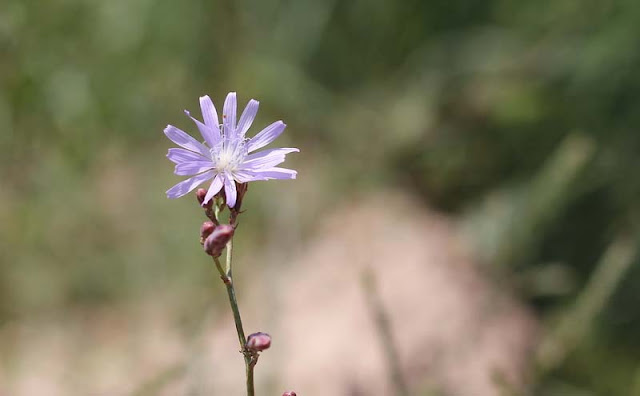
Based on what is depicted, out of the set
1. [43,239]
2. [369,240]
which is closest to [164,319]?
[43,239]

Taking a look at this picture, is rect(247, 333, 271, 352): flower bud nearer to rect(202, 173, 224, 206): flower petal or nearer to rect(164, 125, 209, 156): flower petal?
rect(202, 173, 224, 206): flower petal

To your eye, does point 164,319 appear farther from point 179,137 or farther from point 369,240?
point 179,137

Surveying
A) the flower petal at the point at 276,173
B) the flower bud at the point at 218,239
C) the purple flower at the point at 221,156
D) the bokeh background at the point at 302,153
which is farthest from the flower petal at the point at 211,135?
the bokeh background at the point at 302,153

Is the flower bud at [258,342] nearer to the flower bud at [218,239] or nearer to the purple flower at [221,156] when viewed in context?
the flower bud at [218,239]

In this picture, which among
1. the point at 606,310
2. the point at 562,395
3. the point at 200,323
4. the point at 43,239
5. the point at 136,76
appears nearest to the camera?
the point at 200,323

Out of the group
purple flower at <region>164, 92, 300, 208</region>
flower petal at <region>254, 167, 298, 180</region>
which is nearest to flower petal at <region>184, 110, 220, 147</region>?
purple flower at <region>164, 92, 300, 208</region>

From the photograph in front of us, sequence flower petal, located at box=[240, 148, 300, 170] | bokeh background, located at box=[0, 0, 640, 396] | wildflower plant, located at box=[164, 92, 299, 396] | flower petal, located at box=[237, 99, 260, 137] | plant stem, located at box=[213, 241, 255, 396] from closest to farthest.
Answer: plant stem, located at box=[213, 241, 255, 396] → wildflower plant, located at box=[164, 92, 299, 396] → flower petal, located at box=[240, 148, 300, 170] → flower petal, located at box=[237, 99, 260, 137] → bokeh background, located at box=[0, 0, 640, 396]

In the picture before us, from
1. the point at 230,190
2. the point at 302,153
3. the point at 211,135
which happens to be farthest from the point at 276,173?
the point at 302,153
